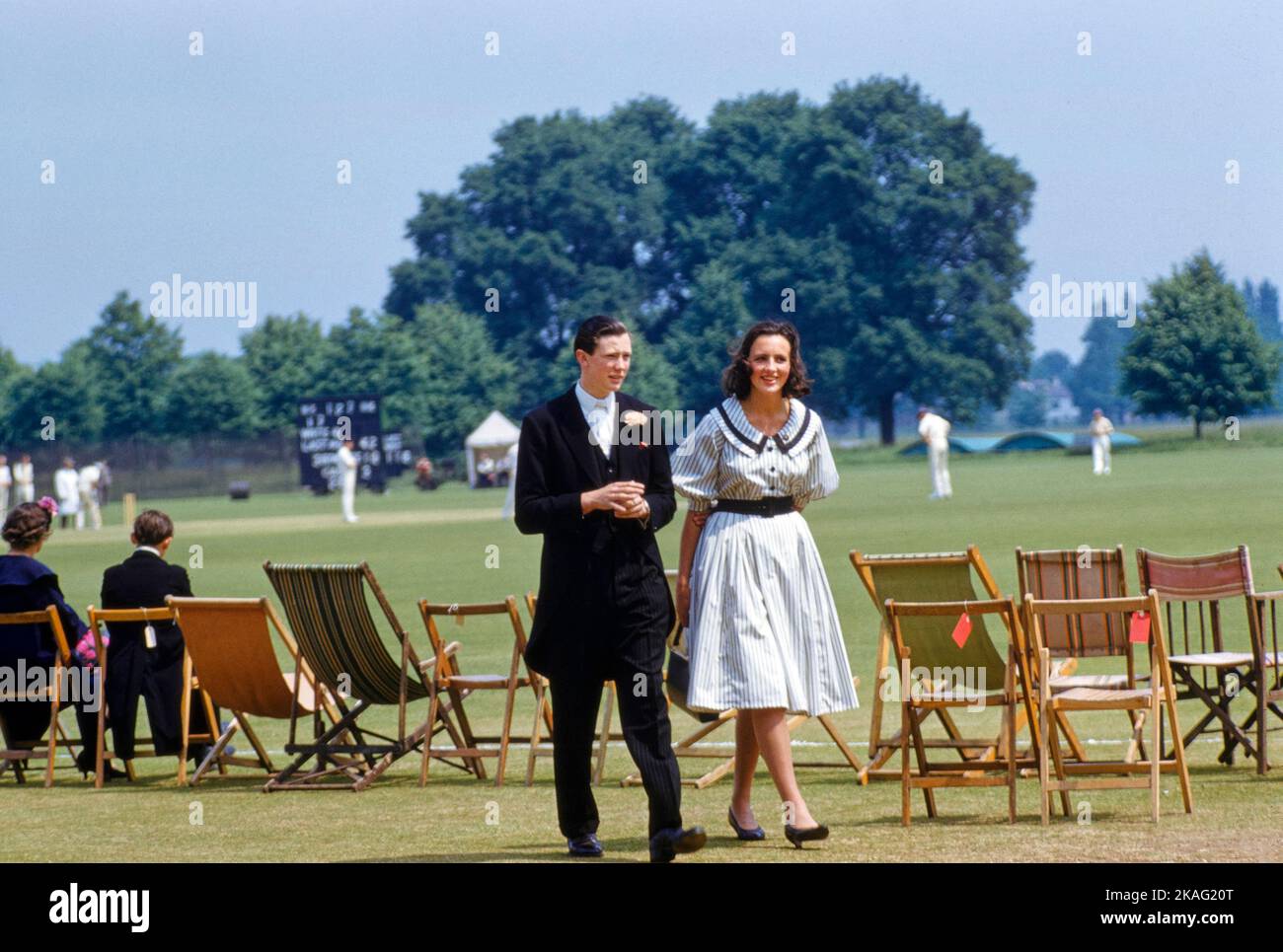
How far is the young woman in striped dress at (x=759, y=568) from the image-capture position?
7.23m

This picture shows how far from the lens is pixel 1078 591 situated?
364 inches

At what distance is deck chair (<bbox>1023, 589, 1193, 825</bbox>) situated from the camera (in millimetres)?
7699

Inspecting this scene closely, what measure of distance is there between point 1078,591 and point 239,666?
380cm

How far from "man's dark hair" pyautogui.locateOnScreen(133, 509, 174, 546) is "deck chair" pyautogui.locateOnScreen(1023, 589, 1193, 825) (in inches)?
176

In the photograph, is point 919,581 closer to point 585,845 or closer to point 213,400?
point 585,845

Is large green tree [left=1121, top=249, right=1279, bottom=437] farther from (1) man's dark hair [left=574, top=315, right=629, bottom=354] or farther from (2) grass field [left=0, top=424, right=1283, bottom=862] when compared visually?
(1) man's dark hair [left=574, top=315, right=629, bottom=354]

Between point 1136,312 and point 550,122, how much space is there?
5127cm

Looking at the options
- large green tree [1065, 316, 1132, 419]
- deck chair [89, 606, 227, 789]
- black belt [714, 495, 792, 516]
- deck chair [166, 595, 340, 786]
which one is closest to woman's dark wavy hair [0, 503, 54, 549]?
deck chair [89, 606, 227, 789]

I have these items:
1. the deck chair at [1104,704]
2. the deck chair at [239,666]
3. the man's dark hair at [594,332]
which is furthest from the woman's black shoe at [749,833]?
the deck chair at [239,666]

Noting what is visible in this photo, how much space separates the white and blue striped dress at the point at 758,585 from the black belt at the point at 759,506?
17 millimetres

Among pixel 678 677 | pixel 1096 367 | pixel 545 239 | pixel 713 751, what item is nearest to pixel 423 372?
pixel 545 239
